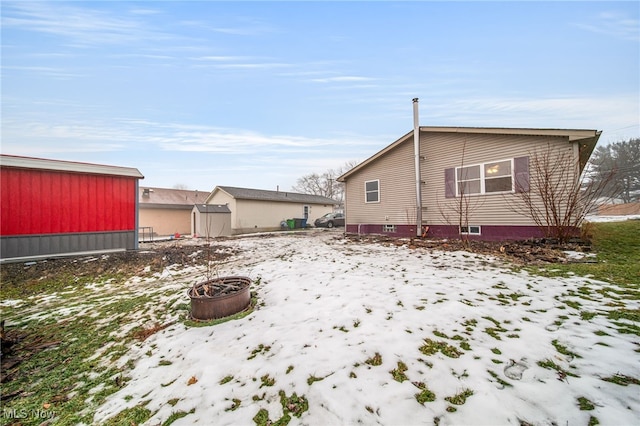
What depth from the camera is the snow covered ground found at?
1781mm

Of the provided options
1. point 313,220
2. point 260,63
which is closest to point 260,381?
point 260,63

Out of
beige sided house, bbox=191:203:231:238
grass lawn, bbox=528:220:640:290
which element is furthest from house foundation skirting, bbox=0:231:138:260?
grass lawn, bbox=528:220:640:290

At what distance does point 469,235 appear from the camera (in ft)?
31.8

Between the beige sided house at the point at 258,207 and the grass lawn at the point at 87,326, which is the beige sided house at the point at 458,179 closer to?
the grass lawn at the point at 87,326

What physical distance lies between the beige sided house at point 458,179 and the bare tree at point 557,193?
3.8 inches

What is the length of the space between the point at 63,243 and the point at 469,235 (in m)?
15.4

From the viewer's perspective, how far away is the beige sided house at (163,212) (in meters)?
19.8

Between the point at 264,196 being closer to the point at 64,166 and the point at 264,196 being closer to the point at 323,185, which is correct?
the point at 64,166

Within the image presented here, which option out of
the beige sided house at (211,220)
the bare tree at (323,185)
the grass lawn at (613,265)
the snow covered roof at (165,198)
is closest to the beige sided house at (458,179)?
the grass lawn at (613,265)

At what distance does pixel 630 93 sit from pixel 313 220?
23.8 m

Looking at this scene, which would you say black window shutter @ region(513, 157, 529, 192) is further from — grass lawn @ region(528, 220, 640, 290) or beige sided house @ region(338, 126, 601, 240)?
grass lawn @ region(528, 220, 640, 290)

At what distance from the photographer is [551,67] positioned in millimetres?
12172
